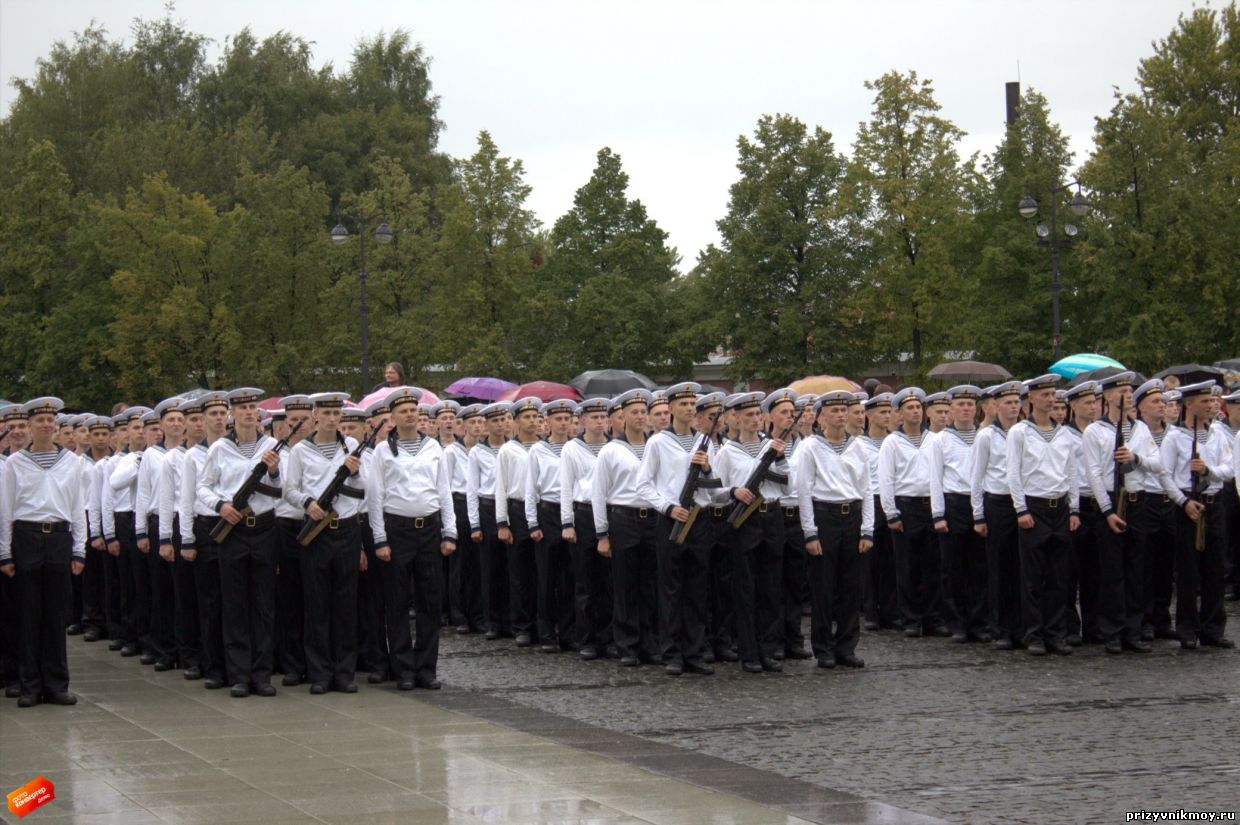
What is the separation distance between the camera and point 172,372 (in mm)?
47969

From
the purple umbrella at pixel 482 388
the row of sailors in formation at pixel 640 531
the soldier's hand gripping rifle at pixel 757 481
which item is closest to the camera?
the row of sailors in formation at pixel 640 531

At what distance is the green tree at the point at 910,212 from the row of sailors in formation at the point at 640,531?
Result: 23633 millimetres

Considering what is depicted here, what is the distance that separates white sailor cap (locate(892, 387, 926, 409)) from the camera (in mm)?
16906

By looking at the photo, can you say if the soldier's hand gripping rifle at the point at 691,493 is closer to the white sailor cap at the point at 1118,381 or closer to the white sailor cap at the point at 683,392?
the white sailor cap at the point at 683,392

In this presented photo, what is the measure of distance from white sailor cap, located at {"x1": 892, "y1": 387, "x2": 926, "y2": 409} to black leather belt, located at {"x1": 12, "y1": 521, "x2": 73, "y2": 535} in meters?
8.62

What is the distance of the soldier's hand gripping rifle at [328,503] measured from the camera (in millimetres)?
12712

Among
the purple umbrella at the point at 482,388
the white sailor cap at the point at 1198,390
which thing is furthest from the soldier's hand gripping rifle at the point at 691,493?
the purple umbrella at the point at 482,388

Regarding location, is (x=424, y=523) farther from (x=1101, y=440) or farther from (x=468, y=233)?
(x=468, y=233)

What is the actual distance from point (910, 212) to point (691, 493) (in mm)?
28287

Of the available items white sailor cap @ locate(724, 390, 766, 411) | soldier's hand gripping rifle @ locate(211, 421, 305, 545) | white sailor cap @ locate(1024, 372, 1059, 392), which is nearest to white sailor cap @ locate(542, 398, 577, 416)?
white sailor cap @ locate(724, 390, 766, 411)

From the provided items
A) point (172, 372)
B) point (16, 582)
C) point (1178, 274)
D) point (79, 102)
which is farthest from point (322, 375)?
point (16, 582)

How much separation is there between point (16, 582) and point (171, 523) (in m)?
2.00


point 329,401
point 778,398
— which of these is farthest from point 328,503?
point 778,398

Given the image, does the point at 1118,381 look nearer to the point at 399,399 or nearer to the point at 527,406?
the point at 527,406
